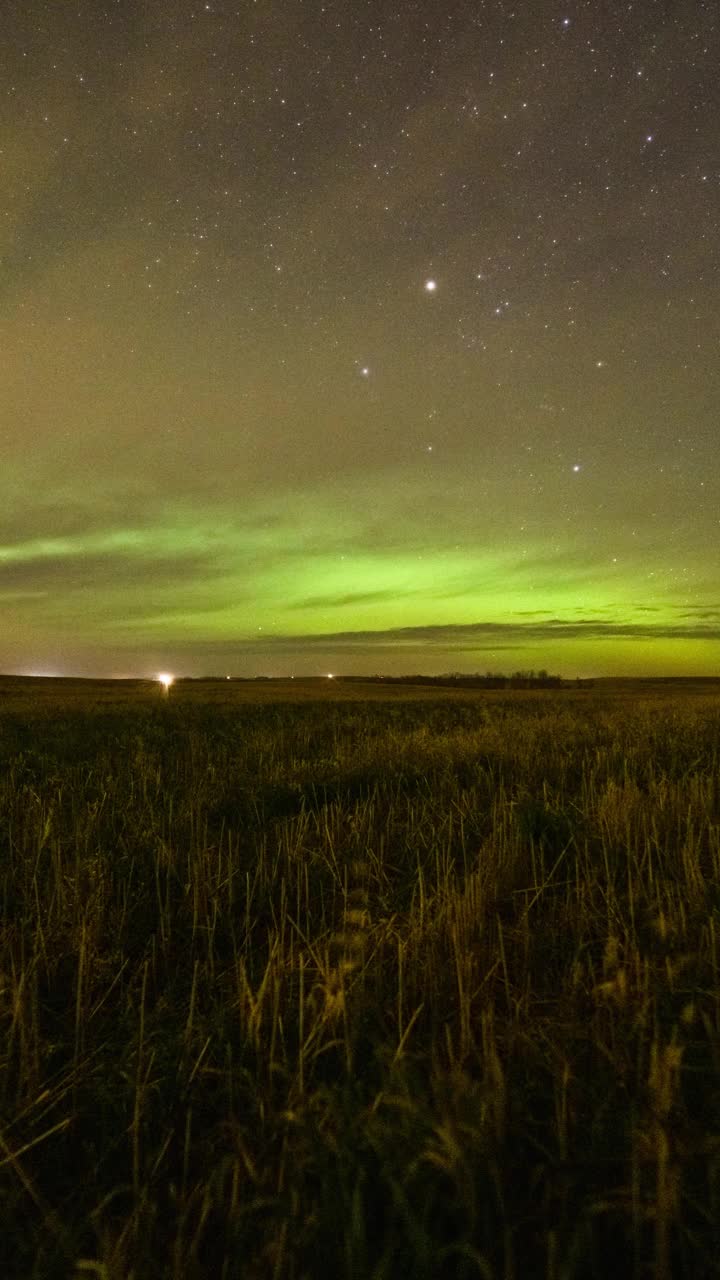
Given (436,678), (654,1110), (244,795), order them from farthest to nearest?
1. (436,678)
2. (244,795)
3. (654,1110)

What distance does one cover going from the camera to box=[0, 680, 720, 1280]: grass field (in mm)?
1424

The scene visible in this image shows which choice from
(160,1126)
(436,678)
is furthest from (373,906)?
(436,678)

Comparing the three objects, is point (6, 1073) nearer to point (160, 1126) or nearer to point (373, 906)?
point (160, 1126)

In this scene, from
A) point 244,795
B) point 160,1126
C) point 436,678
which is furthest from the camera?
point 436,678

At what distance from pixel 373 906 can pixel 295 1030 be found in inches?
49.9

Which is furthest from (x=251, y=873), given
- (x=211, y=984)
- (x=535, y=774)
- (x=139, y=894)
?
(x=535, y=774)

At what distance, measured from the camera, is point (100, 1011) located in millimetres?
2604

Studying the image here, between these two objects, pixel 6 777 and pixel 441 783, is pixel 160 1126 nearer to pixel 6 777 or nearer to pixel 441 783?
pixel 441 783

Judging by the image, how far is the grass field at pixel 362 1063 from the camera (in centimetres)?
142

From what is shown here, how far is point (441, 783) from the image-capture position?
667 cm

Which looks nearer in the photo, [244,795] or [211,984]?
[211,984]

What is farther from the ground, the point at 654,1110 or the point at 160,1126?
the point at 654,1110

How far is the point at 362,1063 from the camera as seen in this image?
2.09 m

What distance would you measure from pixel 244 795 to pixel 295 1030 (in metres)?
4.33
